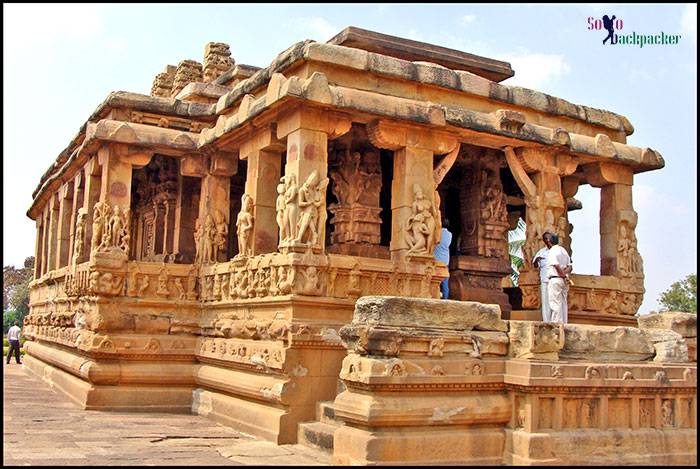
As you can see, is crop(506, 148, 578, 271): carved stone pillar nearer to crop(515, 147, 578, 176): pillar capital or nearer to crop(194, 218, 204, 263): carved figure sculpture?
crop(515, 147, 578, 176): pillar capital

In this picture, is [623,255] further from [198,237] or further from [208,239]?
[198,237]

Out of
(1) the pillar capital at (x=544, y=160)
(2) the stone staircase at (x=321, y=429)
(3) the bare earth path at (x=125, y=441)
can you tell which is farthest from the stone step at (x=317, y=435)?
(1) the pillar capital at (x=544, y=160)

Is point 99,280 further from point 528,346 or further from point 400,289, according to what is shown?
point 528,346

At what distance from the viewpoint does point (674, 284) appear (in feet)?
124

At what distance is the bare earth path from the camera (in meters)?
7.39

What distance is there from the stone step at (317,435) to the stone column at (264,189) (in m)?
2.66

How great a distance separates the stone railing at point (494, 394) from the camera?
22.0ft

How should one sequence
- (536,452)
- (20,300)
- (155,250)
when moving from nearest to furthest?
(536,452)
(155,250)
(20,300)

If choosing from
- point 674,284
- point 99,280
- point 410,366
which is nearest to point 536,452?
point 410,366

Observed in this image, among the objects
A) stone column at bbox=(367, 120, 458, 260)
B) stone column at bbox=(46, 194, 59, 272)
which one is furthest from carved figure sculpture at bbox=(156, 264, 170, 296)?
stone column at bbox=(46, 194, 59, 272)

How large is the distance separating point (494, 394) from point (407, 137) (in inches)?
160

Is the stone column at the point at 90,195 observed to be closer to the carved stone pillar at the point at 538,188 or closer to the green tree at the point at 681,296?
the carved stone pillar at the point at 538,188

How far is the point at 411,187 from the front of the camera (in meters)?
10.1

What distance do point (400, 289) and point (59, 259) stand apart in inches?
350
